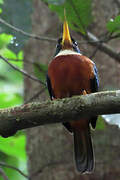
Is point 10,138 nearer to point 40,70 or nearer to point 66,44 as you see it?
point 40,70

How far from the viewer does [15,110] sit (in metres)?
1.88

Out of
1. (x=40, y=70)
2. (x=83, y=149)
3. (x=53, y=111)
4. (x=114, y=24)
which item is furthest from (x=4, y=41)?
(x=53, y=111)

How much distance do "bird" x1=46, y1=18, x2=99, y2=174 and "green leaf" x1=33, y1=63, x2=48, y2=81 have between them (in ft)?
0.64

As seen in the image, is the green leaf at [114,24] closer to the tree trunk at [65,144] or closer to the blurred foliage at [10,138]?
the blurred foliage at [10,138]

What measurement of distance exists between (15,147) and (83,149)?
88cm

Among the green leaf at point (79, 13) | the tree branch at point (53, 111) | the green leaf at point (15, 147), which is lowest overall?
the green leaf at point (15, 147)

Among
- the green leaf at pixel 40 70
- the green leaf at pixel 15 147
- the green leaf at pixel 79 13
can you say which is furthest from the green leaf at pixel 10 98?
the green leaf at pixel 79 13

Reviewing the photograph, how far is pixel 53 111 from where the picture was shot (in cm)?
184

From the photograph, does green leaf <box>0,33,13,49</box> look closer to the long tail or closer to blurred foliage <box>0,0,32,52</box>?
blurred foliage <box>0,0,32,52</box>

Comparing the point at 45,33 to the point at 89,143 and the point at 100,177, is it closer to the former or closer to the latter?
the point at 89,143

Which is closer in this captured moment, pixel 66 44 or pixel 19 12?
pixel 19 12

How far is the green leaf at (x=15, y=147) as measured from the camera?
3392 millimetres

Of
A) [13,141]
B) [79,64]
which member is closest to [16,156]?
[13,141]

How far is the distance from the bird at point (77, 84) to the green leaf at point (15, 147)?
66 cm
